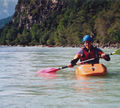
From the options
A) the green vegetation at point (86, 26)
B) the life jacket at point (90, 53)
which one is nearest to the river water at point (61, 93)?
the life jacket at point (90, 53)

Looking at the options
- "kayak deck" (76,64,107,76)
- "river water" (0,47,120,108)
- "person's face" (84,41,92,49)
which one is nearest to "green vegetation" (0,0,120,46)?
"kayak deck" (76,64,107,76)

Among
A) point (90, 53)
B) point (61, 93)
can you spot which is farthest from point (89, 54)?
point (61, 93)

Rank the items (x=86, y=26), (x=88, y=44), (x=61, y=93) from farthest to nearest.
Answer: (x=86, y=26)
(x=88, y=44)
(x=61, y=93)

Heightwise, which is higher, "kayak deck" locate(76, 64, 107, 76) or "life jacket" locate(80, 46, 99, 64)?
"life jacket" locate(80, 46, 99, 64)

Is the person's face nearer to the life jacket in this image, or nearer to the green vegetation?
the life jacket

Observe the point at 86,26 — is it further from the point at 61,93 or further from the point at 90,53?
the point at 61,93

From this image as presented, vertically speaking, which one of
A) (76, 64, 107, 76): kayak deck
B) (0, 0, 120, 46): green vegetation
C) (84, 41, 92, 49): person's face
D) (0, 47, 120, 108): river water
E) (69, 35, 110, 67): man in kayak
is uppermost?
(0, 0, 120, 46): green vegetation

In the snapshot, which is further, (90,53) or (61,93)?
(90,53)

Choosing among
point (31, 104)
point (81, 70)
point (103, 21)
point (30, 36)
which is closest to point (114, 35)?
point (103, 21)

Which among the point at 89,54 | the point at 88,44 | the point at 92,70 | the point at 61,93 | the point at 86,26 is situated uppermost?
the point at 86,26

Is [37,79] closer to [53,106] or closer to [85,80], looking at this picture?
[85,80]

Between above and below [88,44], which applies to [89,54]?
below

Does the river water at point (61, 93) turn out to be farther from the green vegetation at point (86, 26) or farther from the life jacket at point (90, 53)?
the green vegetation at point (86, 26)

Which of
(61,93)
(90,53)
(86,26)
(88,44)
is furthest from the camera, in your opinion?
(86,26)
